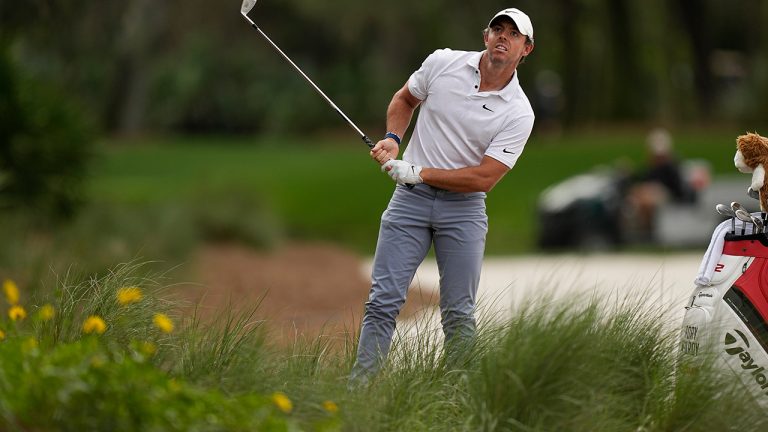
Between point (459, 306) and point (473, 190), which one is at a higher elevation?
point (473, 190)

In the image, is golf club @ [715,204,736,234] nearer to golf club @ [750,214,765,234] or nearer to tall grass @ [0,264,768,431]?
golf club @ [750,214,765,234]

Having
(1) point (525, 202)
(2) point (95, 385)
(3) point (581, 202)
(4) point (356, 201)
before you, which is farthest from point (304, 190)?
(2) point (95, 385)

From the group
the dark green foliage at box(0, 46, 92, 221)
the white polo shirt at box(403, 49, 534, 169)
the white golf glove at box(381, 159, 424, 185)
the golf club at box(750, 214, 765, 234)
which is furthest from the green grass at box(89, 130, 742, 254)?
the golf club at box(750, 214, 765, 234)

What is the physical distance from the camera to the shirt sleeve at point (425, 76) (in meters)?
6.73

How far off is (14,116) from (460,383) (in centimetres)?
996

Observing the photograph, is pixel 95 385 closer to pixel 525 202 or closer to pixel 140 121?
pixel 525 202

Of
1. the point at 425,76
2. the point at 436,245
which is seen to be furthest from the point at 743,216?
the point at 425,76

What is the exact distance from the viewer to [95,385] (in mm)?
4371

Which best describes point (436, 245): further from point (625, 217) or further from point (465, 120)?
point (625, 217)

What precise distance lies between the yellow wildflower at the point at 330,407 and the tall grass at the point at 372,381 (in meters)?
0.02

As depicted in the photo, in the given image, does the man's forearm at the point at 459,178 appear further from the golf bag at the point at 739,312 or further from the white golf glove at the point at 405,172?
the golf bag at the point at 739,312

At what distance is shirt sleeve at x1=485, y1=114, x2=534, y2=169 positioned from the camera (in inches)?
257

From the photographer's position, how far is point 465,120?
6594mm

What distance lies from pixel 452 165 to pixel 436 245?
405 millimetres
